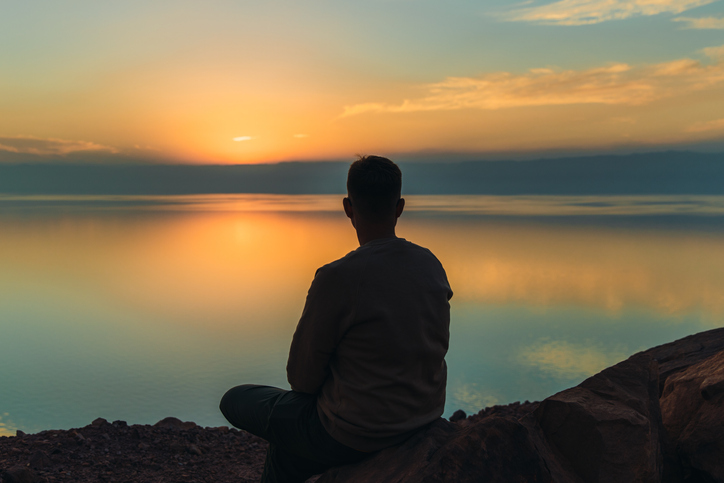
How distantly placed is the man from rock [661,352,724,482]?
1756 mm

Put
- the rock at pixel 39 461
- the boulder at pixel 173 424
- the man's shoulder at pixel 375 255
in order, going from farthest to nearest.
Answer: the boulder at pixel 173 424
the rock at pixel 39 461
the man's shoulder at pixel 375 255

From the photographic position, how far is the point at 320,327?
2373 millimetres

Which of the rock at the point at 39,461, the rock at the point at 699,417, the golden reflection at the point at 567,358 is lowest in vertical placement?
the golden reflection at the point at 567,358

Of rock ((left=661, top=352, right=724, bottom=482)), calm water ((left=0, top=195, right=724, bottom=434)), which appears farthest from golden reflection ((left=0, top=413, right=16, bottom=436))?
rock ((left=661, top=352, right=724, bottom=482))

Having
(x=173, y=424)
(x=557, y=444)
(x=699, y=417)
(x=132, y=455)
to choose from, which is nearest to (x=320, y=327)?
(x=557, y=444)

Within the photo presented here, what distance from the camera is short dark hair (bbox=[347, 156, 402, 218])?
244 centimetres

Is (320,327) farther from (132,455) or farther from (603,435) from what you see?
(132,455)

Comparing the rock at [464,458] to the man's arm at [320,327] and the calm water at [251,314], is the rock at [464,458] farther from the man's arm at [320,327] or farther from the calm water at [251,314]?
the calm water at [251,314]

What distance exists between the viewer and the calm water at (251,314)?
24.8ft

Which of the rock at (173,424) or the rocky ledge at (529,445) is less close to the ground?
the rocky ledge at (529,445)

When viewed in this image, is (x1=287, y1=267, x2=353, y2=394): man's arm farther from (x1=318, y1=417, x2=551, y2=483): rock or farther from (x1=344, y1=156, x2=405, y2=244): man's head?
(x1=318, y1=417, x2=551, y2=483): rock

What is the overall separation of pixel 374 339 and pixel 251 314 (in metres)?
9.45

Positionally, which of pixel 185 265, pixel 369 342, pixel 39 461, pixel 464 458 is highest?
pixel 369 342

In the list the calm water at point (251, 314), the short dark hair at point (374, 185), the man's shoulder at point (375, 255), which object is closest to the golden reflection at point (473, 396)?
the calm water at point (251, 314)
